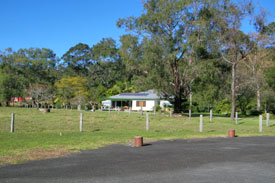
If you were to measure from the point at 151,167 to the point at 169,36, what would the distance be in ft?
Result: 96.2

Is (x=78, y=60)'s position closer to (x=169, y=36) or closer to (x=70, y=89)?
Answer: (x=70, y=89)

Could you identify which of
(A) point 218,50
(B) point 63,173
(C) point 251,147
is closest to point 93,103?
(A) point 218,50

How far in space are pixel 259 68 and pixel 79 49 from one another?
159ft

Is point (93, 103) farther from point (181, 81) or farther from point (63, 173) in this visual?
point (63, 173)

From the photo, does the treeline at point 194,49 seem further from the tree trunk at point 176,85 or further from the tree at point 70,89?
the tree at point 70,89

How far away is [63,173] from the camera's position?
7.86m

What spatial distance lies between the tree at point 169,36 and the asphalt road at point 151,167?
23990mm

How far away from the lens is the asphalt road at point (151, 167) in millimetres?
7391

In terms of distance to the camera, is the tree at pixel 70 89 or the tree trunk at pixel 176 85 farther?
the tree at pixel 70 89

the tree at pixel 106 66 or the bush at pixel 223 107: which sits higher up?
the tree at pixel 106 66

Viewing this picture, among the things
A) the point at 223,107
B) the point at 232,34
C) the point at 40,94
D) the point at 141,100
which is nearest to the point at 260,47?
the point at 232,34

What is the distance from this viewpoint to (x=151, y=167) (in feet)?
28.6

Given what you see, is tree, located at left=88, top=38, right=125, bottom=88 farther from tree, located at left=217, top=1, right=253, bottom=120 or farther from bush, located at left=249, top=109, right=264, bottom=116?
tree, located at left=217, top=1, right=253, bottom=120

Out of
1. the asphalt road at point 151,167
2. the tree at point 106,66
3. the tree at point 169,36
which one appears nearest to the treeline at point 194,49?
the tree at point 169,36
